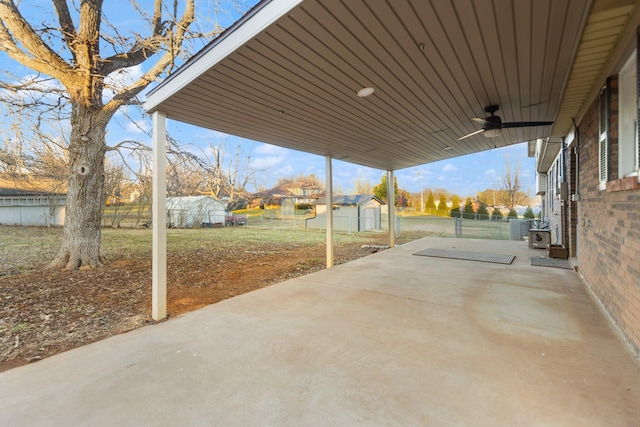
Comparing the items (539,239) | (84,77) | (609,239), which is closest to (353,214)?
(539,239)

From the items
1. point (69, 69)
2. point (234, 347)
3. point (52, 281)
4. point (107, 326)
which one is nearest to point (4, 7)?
point (69, 69)

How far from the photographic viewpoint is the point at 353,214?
1741 cm

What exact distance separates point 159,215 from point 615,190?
175 inches

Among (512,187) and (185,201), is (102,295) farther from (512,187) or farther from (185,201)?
(512,187)

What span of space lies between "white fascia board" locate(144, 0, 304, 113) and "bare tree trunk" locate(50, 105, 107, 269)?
11.0 feet

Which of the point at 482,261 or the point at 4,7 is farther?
the point at 482,261

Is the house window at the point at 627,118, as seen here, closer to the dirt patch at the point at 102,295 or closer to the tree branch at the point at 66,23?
the dirt patch at the point at 102,295

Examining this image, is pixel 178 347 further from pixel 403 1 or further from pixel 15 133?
pixel 15 133

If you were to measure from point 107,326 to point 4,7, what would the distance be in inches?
223

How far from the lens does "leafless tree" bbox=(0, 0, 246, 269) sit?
520 cm

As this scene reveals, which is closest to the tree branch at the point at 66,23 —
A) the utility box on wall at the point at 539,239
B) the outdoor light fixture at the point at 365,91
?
the outdoor light fixture at the point at 365,91

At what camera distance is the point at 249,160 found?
24.5 m

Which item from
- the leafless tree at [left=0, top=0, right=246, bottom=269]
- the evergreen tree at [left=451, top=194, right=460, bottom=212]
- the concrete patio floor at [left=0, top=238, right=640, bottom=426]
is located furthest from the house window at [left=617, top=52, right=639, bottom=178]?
the evergreen tree at [left=451, top=194, right=460, bottom=212]

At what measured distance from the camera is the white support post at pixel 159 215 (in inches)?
124
